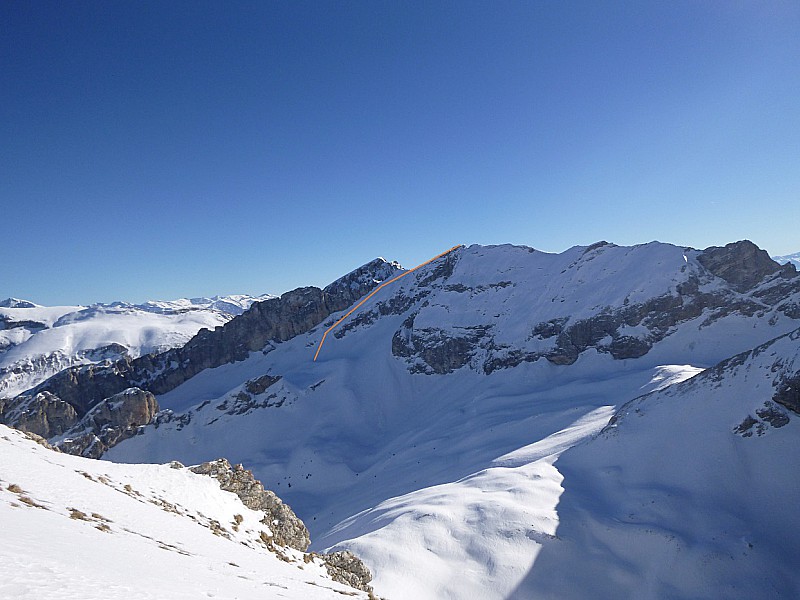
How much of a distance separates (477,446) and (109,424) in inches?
3197

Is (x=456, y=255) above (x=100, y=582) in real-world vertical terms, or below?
above

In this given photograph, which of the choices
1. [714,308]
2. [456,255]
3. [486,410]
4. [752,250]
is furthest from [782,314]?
[456,255]

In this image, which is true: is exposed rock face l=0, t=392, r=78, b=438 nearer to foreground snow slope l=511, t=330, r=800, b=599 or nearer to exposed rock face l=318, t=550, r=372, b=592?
exposed rock face l=318, t=550, r=372, b=592

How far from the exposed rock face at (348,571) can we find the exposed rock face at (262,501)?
1.83 metres

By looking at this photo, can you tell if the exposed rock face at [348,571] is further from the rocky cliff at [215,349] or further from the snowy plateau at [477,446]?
the rocky cliff at [215,349]

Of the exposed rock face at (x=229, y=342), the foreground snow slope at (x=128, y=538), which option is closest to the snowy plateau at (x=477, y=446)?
the foreground snow slope at (x=128, y=538)

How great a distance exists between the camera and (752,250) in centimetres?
7081

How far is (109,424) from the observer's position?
3359 inches

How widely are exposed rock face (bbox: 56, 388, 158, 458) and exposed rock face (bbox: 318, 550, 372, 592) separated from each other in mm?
84957

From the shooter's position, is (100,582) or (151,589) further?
(151,589)

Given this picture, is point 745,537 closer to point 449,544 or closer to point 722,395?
point 722,395

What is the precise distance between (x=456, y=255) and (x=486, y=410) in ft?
217

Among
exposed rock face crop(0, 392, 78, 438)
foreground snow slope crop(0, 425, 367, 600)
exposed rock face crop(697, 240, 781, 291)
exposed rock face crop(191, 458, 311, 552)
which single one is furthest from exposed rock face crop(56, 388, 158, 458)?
exposed rock face crop(697, 240, 781, 291)

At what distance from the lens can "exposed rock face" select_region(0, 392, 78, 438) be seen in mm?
91625
